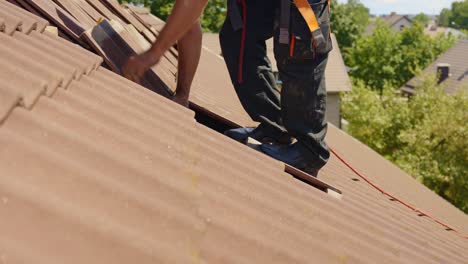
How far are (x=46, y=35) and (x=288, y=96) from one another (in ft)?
3.92

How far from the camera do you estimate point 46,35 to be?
247 centimetres

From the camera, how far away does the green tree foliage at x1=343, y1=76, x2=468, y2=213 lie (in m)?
19.0

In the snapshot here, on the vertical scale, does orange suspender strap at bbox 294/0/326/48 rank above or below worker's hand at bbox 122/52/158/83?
above

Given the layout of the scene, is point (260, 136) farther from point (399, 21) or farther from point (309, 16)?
point (399, 21)

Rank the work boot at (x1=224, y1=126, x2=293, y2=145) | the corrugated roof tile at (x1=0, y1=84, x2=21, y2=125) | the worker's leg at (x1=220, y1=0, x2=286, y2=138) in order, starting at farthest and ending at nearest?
the worker's leg at (x1=220, y1=0, x2=286, y2=138) < the work boot at (x1=224, y1=126, x2=293, y2=145) < the corrugated roof tile at (x1=0, y1=84, x2=21, y2=125)

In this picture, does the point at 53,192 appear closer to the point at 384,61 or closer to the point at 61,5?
the point at 61,5

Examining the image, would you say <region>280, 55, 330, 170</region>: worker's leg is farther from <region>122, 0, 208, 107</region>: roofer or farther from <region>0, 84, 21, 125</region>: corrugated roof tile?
<region>0, 84, 21, 125</region>: corrugated roof tile

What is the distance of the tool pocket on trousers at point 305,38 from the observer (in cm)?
272

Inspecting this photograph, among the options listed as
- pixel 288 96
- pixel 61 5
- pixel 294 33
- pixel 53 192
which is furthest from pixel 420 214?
pixel 53 192

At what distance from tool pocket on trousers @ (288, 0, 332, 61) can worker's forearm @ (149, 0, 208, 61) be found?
1.45 ft

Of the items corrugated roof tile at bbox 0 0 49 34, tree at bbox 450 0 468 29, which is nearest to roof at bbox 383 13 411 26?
tree at bbox 450 0 468 29

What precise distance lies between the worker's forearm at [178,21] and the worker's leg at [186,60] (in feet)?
1.14

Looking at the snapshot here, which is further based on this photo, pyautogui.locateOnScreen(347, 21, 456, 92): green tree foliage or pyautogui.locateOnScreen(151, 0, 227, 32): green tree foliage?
pyautogui.locateOnScreen(347, 21, 456, 92): green tree foliage

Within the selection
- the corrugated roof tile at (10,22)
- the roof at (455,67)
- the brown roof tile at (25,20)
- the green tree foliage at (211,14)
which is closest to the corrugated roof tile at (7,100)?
the corrugated roof tile at (10,22)
